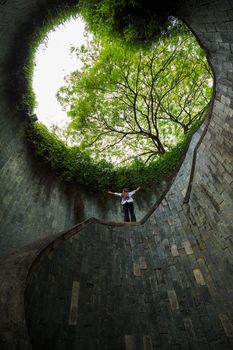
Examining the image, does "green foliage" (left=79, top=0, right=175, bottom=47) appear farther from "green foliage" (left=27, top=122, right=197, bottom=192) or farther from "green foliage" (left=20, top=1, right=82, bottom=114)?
"green foliage" (left=27, top=122, right=197, bottom=192)

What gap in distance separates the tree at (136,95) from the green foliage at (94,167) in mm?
2422

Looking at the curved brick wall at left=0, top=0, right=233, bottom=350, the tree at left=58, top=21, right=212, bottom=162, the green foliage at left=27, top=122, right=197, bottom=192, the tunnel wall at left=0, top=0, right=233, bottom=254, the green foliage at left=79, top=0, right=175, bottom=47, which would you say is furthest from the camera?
the tree at left=58, top=21, right=212, bottom=162

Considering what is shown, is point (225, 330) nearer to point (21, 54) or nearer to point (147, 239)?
point (147, 239)

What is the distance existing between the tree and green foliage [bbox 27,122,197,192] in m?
2.42

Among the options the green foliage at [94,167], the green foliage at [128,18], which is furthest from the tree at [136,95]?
the green foliage at [128,18]

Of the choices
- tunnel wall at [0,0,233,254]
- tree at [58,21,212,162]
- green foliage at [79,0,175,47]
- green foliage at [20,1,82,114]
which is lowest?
tunnel wall at [0,0,233,254]

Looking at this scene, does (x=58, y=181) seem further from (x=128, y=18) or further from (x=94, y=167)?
(x=128, y=18)

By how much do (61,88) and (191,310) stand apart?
11533 millimetres

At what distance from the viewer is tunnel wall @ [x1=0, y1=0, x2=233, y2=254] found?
3.85 m

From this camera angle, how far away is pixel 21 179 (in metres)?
6.77

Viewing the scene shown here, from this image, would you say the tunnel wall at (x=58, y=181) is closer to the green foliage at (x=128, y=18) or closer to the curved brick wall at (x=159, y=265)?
the curved brick wall at (x=159, y=265)

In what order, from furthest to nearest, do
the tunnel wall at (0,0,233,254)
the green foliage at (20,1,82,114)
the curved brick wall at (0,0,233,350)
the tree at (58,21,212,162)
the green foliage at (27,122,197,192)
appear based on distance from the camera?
the tree at (58,21,212,162) < the green foliage at (27,122,197,192) < the green foliage at (20,1,82,114) < the tunnel wall at (0,0,233,254) < the curved brick wall at (0,0,233,350)

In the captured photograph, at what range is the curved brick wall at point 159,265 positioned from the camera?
2822 millimetres

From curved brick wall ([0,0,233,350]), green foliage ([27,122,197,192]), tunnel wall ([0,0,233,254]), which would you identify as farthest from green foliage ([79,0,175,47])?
green foliage ([27,122,197,192])
